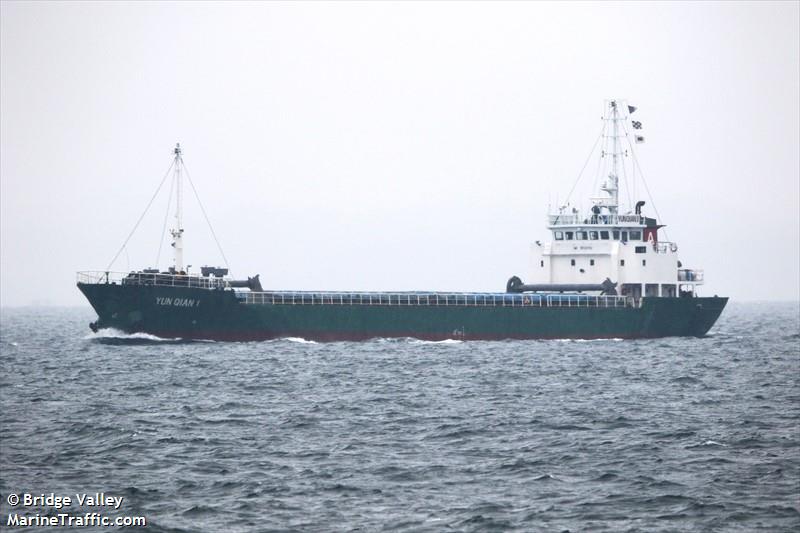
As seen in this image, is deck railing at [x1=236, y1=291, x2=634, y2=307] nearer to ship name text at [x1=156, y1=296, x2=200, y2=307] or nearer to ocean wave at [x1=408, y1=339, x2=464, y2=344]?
ocean wave at [x1=408, y1=339, x2=464, y2=344]

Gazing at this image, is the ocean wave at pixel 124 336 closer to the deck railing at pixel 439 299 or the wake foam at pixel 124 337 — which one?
the wake foam at pixel 124 337

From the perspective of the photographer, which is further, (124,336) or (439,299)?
(439,299)

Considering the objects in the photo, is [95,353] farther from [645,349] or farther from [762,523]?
[762,523]

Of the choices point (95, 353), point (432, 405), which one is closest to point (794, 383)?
point (432, 405)

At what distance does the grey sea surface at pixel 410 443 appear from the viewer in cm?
2273

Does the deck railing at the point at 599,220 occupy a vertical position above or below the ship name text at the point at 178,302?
above

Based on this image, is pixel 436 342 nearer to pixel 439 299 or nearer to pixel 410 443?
pixel 439 299

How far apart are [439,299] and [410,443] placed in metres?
39.3

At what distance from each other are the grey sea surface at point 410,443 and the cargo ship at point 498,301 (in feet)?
29.2

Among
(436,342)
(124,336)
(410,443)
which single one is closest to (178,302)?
(124,336)

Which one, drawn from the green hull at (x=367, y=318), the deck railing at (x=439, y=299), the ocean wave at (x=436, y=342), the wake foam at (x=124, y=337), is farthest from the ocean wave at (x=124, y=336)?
the ocean wave at (x=436, y=342)

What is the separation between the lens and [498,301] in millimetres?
69875

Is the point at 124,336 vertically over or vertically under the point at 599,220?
under

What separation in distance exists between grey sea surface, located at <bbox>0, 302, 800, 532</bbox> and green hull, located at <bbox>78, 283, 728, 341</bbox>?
8.09 metres
